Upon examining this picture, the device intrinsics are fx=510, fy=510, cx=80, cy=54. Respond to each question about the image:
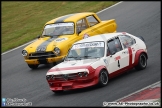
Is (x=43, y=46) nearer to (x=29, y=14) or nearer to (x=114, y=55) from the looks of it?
(x=114, y=55)

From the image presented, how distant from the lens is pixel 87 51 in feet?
47.9

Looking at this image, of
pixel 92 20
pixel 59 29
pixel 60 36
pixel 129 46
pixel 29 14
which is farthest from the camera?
pixel 29 14

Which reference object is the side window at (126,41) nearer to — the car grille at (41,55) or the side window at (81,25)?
the car grille at (41,55)

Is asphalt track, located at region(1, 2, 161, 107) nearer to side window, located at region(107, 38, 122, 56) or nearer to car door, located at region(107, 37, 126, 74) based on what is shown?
car door, located at region(107, 37, 126, 74)

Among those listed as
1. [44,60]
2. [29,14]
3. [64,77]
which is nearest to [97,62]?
[64,77]

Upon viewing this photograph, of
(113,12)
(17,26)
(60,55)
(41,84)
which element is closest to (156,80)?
(41,84)

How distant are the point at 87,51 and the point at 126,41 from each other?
1.37m

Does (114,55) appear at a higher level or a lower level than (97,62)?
higher

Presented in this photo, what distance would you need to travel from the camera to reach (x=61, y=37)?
18.3 metres

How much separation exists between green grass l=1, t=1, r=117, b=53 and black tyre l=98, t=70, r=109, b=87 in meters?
9.98

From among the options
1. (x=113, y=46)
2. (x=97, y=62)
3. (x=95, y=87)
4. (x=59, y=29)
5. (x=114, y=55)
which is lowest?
(x=95, y=87)

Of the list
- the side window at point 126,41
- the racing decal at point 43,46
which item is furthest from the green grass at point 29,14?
the side window at point 126,41

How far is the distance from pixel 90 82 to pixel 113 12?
13.0 m

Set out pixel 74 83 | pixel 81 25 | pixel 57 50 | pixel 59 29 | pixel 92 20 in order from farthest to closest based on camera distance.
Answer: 1. pixel 92 20
2. pixel 81 25
3. pixel 59 29
4. pixel 57 50
5. pixel 74 83
